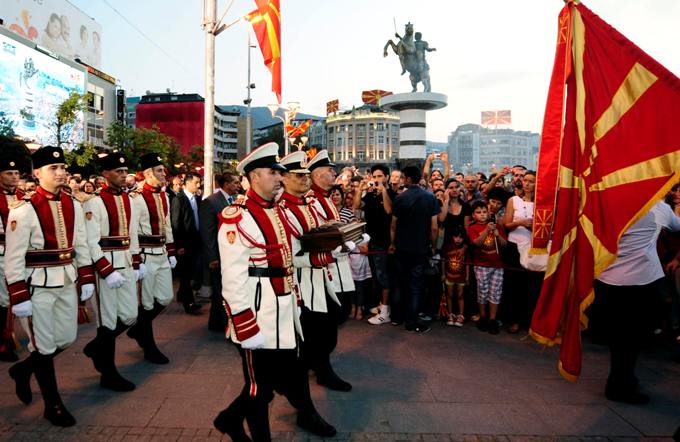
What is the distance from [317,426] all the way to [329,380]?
104 centimetres

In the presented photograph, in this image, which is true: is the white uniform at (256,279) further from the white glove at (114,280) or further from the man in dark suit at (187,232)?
the man in dark suit at (187,232)

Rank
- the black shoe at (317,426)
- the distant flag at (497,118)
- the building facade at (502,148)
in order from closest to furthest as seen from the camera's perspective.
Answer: the black shoe at (317,426) → the distant flag at (497,118) → the building facade at (502,148)

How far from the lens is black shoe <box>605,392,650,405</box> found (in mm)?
4746

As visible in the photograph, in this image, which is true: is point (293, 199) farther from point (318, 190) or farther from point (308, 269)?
point (318, 190)

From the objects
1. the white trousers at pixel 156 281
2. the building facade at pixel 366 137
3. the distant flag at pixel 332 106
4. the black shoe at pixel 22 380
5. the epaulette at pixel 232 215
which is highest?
the distant flag at pixel 332 106

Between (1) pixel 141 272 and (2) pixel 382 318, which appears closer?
(1) pixel 141 272

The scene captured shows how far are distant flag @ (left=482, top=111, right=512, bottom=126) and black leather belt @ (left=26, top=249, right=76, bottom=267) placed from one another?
402 ft

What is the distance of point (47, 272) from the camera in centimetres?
424

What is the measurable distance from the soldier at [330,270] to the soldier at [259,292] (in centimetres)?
125

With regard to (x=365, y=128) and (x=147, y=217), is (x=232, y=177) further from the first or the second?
(x=365, y=128)

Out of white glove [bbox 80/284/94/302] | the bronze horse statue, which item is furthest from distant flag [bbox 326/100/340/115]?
white glove [bbox 80/284/94/302]

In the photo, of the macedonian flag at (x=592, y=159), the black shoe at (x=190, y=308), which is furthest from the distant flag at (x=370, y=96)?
the macedonian flag at (x=592, y=159)

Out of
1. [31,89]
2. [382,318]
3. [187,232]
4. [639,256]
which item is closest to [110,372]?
[187,232]

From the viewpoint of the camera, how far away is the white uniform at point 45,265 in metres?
4.14
